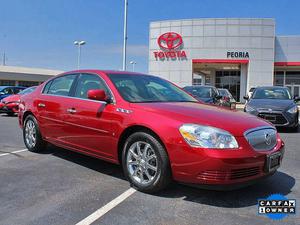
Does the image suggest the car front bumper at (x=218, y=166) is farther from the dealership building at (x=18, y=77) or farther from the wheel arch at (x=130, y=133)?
the dealership building at (x=18, y=77)

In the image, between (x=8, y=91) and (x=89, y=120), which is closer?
(x=89, y=120)

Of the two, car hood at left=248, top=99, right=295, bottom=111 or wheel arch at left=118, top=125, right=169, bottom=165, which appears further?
car hood at left=248, top=99, right=295, bottom=111

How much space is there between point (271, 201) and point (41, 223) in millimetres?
2538

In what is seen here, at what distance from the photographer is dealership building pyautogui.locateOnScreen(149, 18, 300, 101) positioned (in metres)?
34.4

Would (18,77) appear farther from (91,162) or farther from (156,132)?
(156,132)

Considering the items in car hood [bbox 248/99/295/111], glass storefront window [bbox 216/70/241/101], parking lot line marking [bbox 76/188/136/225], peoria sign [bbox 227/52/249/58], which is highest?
peoria sign [bbox 227/52/249/58]

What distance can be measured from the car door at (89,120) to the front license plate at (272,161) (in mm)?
2019

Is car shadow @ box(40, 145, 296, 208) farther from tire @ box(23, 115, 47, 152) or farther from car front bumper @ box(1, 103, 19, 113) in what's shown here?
car front bumper @ box(1, 103, 19, 113)

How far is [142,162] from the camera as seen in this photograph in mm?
4324

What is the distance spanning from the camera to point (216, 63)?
116ft

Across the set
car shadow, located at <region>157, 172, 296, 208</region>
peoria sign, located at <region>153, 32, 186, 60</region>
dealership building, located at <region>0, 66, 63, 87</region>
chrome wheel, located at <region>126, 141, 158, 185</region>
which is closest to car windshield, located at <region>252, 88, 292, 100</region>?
car shadow, located at <region>157, 172, 296, 208</region>

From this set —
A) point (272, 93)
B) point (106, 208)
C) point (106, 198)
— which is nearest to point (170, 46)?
point (272, 93)

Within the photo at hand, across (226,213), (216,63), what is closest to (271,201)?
(226,213)

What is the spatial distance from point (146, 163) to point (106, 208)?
796mm
